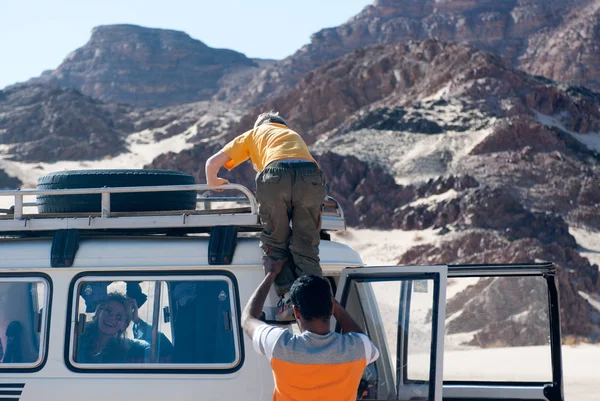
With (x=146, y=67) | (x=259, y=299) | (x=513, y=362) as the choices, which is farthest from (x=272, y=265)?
(x=146, y=67)

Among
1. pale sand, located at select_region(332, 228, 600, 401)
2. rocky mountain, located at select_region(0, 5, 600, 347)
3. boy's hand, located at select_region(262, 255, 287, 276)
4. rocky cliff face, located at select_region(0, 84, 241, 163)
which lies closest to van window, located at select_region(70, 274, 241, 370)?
boy's hand, located at select_region(262, 255, 287, 276)

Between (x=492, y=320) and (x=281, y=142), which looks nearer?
(x=281, y=142)

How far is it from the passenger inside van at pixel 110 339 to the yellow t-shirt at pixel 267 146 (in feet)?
3.02

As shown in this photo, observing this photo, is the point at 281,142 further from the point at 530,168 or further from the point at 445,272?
the point at 530,168

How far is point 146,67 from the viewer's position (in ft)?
440

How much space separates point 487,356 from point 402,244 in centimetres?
1789

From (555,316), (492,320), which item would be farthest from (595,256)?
(555,316)

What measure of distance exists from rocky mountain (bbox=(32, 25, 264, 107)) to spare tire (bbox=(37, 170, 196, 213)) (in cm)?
11754

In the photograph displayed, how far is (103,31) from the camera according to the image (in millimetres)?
144375

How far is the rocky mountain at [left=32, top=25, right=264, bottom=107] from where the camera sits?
128m

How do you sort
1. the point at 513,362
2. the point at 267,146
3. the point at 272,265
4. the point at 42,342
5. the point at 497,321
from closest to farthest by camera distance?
the point at 272,265, the point at 42,342, the point at 267,146, the point at 513,362, the point at 497,321

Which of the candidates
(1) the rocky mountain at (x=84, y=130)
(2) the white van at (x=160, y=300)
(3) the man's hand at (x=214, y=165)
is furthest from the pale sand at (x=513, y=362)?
(1) the rocky mountain at (x=84, y=130)

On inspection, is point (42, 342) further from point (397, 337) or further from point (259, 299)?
point (397, 337)

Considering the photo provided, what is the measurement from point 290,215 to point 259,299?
0.61 metres
